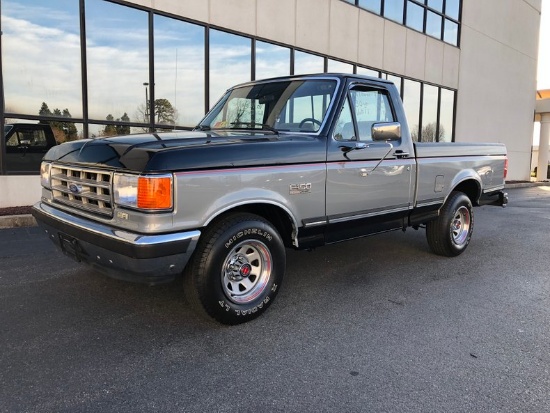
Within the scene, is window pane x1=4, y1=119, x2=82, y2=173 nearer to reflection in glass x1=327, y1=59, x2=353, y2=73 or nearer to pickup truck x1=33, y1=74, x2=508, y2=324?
pickup truck x1=33, y1=74, x2=508, y2=324

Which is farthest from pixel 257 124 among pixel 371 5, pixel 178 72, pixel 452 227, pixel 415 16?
pixel 415 16

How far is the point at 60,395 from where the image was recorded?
257 centimetres

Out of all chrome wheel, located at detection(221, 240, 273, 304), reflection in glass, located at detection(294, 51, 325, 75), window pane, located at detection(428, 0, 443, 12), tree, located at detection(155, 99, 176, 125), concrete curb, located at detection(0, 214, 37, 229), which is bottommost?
concrete curb, located at detection(0, 214, 37, 229)

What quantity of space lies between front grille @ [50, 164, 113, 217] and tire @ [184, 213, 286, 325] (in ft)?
2.49

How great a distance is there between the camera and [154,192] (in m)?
2.98

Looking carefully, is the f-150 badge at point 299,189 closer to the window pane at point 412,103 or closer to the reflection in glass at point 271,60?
the reflection in glass at point 271,60

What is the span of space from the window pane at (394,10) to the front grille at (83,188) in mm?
13775

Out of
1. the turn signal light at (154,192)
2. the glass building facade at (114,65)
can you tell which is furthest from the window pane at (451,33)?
the turn signal light at (154,192)

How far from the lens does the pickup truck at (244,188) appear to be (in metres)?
3.08

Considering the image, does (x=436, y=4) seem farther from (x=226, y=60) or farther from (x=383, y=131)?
(x=383, y=131)

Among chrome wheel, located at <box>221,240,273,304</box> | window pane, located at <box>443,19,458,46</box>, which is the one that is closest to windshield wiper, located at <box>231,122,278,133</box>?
chrome wheel, located at <box>221,240,273,304</box>

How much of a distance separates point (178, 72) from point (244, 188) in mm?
7672

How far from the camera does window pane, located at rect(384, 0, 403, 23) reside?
1495cm

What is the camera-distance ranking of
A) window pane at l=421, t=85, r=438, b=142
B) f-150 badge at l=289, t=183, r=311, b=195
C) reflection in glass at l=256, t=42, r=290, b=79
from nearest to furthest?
f-150 badge at l=289, t=183, r=311, b=195 < reflection in glass at l=256, t=42, r=290, b=79 < window pane at l=421, t=85, r=438, b=142
